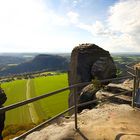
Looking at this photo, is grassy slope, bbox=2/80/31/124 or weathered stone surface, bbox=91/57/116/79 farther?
grassy slope, bbox=2/80/31/124

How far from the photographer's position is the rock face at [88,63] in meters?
23.5

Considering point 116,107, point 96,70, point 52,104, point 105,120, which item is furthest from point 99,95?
point 52,104

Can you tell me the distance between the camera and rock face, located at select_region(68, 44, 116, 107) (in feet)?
77.1

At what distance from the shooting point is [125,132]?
7.52m

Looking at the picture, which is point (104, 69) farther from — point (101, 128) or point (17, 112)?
point (17, 112)

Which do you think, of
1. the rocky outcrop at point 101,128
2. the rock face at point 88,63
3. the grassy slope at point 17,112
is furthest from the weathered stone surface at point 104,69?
the grassy slope at point 17,112

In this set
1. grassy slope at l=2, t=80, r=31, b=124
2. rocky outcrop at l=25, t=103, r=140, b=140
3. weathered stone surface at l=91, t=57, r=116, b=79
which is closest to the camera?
rocky outcrop at l=25, t=103, r=140, b=140

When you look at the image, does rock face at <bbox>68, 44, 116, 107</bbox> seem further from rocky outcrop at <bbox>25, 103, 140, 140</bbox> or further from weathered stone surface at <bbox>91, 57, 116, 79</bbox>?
rocky outcrop at <bbox>25, 103, 140, 140</bbox>

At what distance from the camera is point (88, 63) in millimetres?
26797

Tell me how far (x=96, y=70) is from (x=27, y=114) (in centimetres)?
7165

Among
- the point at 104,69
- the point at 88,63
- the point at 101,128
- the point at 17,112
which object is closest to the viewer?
the point at 101,128

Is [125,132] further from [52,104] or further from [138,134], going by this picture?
[52,104]

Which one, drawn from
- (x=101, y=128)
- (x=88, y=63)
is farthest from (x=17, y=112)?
(x=101, y=128)

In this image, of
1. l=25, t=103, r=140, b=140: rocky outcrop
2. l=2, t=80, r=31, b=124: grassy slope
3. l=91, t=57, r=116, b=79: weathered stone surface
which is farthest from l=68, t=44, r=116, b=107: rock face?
l=2, t=80, r=31, b=124: grassy slope
